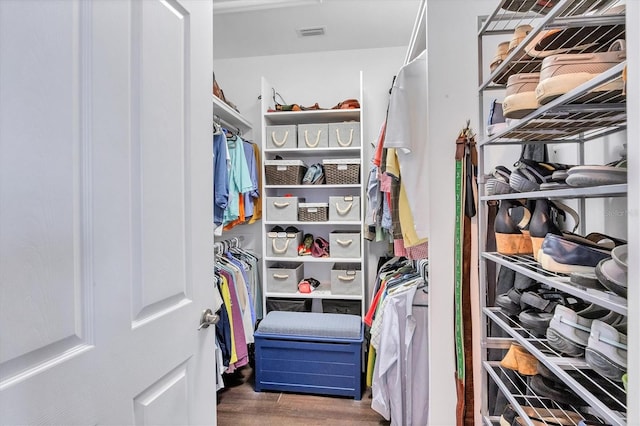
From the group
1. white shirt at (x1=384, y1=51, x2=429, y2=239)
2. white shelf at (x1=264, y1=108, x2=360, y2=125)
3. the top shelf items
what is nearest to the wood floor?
white shirt at (x1=384, y1=51, x2=429, y2=239)

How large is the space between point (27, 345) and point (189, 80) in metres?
0.73

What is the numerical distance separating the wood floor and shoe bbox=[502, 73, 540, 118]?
6.04 feet

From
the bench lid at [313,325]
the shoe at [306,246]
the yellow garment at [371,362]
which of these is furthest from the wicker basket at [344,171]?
the yellow garment at [371,362]

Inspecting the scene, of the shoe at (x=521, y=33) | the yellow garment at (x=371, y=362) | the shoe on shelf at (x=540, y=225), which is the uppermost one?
the shoe at (x=521, y=33)

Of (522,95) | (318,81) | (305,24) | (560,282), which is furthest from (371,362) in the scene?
(305,24)

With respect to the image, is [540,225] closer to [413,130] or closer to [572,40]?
[572,40]

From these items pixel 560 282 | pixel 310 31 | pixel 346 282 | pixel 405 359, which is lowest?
pixel 405 359

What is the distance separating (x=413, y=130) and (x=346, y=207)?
41.1 inches

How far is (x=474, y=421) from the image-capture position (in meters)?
1.39

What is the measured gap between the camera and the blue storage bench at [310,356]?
2145 mm

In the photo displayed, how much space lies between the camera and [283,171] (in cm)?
261

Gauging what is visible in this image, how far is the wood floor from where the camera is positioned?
76.5 inches

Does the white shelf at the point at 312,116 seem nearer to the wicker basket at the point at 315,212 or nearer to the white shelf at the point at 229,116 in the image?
the white shelf at the point at 229,116

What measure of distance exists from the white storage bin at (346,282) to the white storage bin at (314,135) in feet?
3.33
